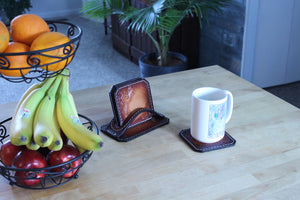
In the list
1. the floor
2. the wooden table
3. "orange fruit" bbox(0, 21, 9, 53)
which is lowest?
the floor

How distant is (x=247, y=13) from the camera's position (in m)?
2.53

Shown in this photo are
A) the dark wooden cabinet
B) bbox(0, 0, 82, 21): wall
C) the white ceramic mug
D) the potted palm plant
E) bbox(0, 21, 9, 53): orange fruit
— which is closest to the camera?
bbox(0, 21, 9, 53): orange fruit

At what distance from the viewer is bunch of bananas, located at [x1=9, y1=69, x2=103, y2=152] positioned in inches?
28.8

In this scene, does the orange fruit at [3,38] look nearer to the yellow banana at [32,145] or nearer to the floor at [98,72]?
the yellow banana at [32,145]

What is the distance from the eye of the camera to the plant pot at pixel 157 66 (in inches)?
99.4

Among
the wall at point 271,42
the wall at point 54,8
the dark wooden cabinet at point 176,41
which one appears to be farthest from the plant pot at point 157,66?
the wall at point 54,8

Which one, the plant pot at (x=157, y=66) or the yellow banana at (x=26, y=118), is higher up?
the yellow banana at (x=26, y=118)

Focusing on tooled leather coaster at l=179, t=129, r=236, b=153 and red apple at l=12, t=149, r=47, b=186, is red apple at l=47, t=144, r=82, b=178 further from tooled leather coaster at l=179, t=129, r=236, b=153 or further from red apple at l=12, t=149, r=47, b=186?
tooled leather coaster at l=179, t=129, r=236, b=153

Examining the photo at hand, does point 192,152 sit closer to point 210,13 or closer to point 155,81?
point 155,81

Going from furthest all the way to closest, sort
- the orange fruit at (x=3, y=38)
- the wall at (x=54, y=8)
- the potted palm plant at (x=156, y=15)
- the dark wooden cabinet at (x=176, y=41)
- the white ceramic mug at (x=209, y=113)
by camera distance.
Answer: the wall at (x=54, y=8)
the dark wooden cabinet at (x=176, y=41)
the potted palm plant at (x=156, y=15)
the white ceramic mug at (x=209, y=113)
the orange fruit at (x=3, y=38)

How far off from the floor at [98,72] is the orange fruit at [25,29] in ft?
7.79

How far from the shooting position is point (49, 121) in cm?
77

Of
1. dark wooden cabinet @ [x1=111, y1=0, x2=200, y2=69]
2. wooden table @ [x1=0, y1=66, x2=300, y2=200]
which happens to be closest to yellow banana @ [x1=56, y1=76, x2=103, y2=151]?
wooden table @ [x1=0, y1=66, x2=300, y2=200]

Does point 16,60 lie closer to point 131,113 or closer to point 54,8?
point 131,113
